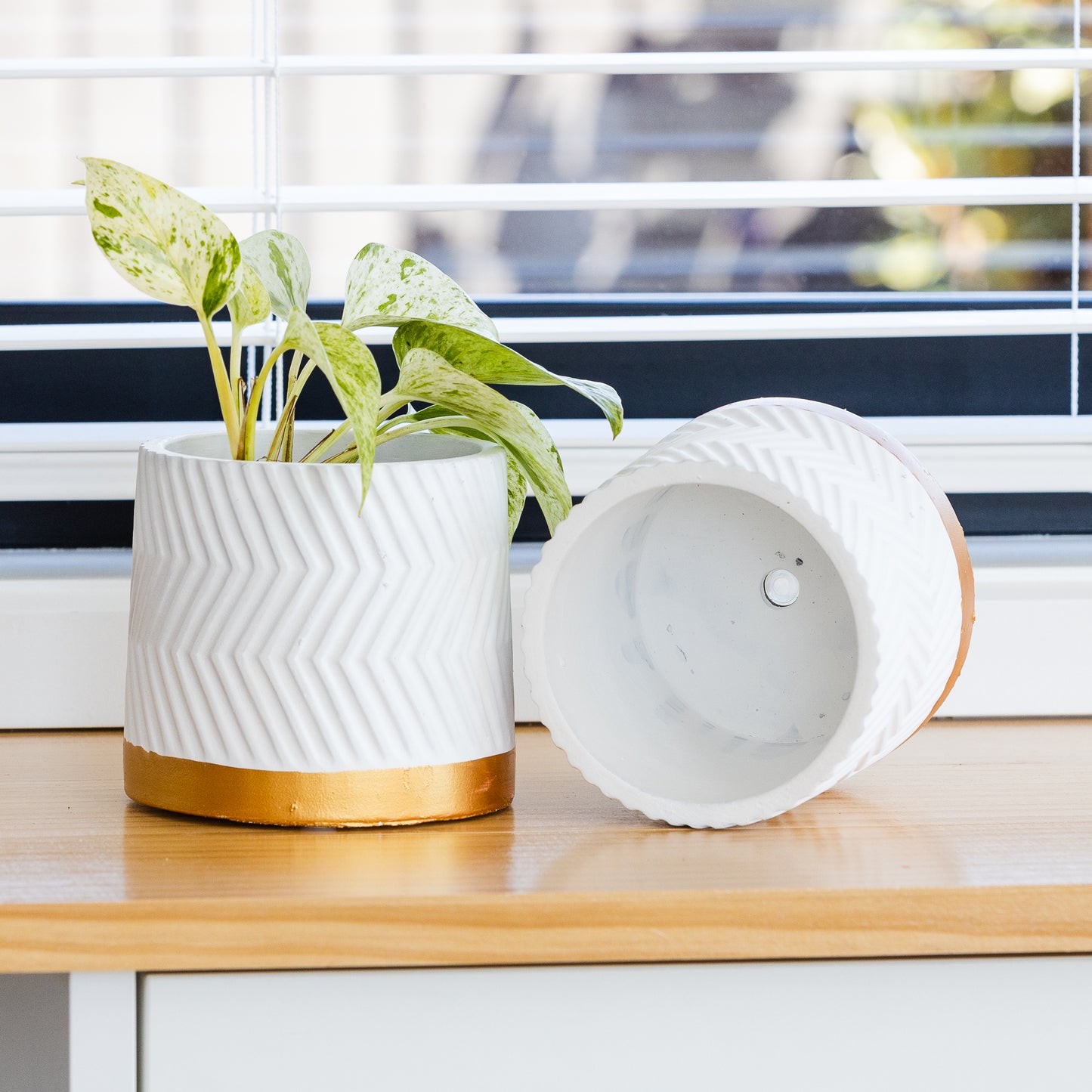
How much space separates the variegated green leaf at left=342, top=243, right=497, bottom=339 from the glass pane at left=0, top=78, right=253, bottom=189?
0.31m

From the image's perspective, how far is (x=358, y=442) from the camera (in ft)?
1.86

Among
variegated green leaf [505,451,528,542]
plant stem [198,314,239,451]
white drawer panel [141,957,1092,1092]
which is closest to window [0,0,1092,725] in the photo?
variegated green leaf [505,451,528,542]

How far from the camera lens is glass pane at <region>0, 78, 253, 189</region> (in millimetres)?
931

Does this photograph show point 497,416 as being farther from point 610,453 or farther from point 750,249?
point 750,249

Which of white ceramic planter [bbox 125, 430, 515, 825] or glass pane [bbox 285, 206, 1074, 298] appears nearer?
white ceramic planter [bbox 125, 430, 515, 825]

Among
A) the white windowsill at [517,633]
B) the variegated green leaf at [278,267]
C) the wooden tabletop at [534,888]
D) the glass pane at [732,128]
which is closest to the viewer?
the wooden tabletop at [534,888]

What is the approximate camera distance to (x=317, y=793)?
646 millimetres

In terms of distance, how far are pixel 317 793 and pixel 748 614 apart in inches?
9.5

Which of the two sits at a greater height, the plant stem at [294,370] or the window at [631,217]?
the window at [631,217]

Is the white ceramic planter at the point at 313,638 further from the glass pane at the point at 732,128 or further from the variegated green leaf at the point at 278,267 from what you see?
the glass pane at the point at 732,128

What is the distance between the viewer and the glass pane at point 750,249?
97 cm

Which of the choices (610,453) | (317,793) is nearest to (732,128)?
(610,453)

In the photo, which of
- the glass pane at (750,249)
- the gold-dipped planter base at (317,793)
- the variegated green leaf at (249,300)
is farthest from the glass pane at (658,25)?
the gold-dipped planter base at (317,793)

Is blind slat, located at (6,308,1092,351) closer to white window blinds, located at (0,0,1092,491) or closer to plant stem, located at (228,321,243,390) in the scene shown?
white window blinds, located at (0,0,1092,491)
